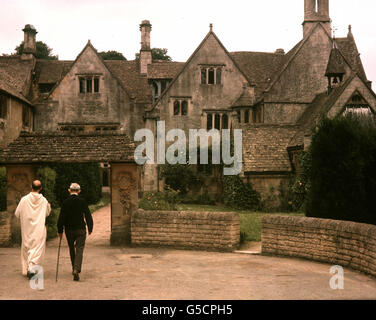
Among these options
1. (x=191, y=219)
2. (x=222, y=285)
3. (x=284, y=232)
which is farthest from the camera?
(x=191, y=219)

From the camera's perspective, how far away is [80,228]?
9734mm

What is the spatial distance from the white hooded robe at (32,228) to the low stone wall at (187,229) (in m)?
4.49

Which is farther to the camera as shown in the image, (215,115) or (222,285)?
(215,115)

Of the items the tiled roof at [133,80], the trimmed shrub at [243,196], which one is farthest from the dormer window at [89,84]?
the trimmed shrub at [243,196]

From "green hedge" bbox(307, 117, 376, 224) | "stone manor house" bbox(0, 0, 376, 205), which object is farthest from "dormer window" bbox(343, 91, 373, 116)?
"green hedge" bbox(307, 117, 376, 224)

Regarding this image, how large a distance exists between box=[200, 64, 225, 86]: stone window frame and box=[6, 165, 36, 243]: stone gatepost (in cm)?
1994

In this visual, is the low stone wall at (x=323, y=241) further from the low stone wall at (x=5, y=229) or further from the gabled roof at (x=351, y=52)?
the gabled roof at (x=351, y=52)

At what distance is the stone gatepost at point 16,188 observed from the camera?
1459 centimetres

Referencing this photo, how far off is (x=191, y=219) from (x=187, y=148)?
18306mm

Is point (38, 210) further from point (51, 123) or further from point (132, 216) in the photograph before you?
point (51, 123)

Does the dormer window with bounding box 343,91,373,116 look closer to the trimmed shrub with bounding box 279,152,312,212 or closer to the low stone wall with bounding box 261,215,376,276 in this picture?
the trimmed shrub with bounding box 279,152,312,212

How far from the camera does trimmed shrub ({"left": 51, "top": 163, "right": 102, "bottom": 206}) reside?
25828 mm

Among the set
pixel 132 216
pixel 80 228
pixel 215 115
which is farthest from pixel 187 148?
pixel 80 228

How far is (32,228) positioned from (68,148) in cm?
532
